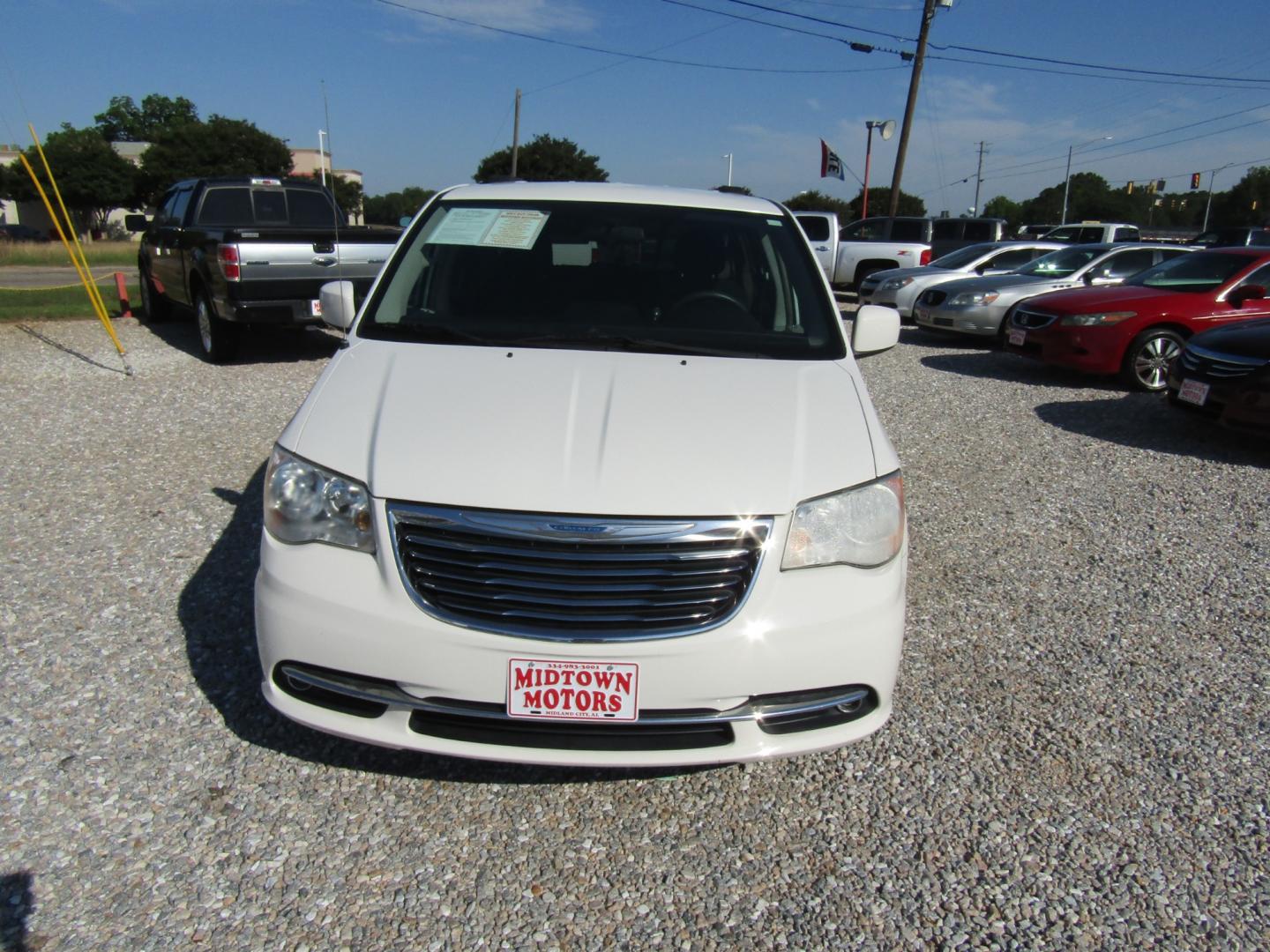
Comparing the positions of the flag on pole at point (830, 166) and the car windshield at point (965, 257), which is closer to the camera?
the car windshield at point (965, 257)

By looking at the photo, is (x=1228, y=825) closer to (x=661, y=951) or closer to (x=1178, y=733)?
(x=1178, y=733)

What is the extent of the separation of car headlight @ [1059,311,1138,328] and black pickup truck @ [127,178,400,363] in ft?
23.4

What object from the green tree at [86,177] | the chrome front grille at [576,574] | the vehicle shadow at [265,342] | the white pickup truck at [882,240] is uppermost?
the green tree at [86,177]

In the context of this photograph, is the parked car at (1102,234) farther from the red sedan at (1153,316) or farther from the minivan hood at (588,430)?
the minivan hood at (588,430)

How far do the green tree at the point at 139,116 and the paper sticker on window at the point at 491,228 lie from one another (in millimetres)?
107215

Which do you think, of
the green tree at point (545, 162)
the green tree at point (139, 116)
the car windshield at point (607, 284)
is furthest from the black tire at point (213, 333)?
the green tree at point (139, 116)

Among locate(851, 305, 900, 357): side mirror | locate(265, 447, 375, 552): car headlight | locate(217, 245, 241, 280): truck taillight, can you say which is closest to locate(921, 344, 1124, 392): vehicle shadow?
locate(851, 305, 900, 357): side mirror

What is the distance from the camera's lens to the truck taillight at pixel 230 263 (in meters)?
8.53

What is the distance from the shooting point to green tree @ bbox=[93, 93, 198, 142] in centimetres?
9481

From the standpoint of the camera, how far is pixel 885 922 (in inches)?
88.7

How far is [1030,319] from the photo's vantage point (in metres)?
10.0

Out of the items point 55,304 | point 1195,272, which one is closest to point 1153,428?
point 1195,272

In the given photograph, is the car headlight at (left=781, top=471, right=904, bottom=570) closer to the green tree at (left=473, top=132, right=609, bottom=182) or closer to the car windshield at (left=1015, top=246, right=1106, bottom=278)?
the car windshield at (left=1015, top=246, right=1106, bottom=278)

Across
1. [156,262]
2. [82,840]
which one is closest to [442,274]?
[82,840]
